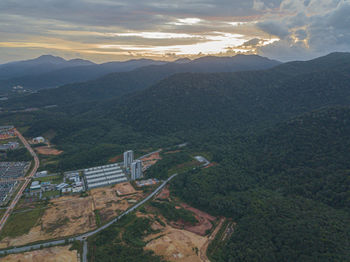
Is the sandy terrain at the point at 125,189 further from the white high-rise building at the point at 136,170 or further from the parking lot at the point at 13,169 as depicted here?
the parking lot at the point at 13,169

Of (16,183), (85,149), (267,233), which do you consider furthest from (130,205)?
(85,149)

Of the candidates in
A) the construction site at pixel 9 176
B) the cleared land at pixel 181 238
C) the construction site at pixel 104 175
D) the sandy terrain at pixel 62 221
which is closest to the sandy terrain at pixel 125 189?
the construction site at pixel 104 175

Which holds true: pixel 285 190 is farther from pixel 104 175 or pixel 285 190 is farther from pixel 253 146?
pixel 104 175

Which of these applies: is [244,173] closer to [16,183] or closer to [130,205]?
[130,205]

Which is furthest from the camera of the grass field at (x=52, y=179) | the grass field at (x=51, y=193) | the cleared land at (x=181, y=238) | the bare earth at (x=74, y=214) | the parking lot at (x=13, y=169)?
the parking lot at (x=13, y=169)

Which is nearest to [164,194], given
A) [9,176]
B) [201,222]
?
[201,222]

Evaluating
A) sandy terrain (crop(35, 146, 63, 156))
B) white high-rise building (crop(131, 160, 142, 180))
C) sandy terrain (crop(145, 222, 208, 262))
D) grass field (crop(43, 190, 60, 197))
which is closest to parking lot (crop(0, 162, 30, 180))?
sandy terrain (crop(35, 146, 63, 156))
